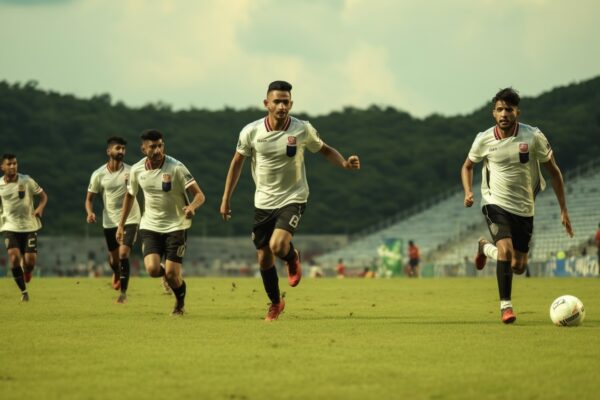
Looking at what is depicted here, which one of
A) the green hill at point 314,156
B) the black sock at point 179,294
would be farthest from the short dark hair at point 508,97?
the green hill at point 314,156

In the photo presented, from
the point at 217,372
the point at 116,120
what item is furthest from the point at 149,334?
the point at 116,120

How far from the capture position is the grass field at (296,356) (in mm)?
7258

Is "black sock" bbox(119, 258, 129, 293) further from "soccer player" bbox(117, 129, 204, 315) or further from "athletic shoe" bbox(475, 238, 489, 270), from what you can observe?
"athletic shoe" bbox(475, 238, 489, 270)

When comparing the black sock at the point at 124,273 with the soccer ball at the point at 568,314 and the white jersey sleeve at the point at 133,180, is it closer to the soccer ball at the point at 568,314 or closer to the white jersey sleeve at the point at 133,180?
the white jersey sleeve at the point at 133,180

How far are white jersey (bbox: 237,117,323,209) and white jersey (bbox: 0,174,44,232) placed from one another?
862cm

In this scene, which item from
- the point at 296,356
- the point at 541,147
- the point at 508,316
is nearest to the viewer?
the point at 296,356

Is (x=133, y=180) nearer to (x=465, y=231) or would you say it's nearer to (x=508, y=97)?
(x=508, y=97)

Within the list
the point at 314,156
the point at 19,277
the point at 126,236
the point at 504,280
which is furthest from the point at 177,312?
the point at 314,156

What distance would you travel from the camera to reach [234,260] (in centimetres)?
7175

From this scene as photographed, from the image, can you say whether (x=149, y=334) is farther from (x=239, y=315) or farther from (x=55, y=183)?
(x=55, y=183)

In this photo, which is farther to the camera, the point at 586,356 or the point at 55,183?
the point at 55,183

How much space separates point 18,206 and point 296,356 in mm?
12580

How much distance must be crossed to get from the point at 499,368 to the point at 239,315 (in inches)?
287

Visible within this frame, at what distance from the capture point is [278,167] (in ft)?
42.9
